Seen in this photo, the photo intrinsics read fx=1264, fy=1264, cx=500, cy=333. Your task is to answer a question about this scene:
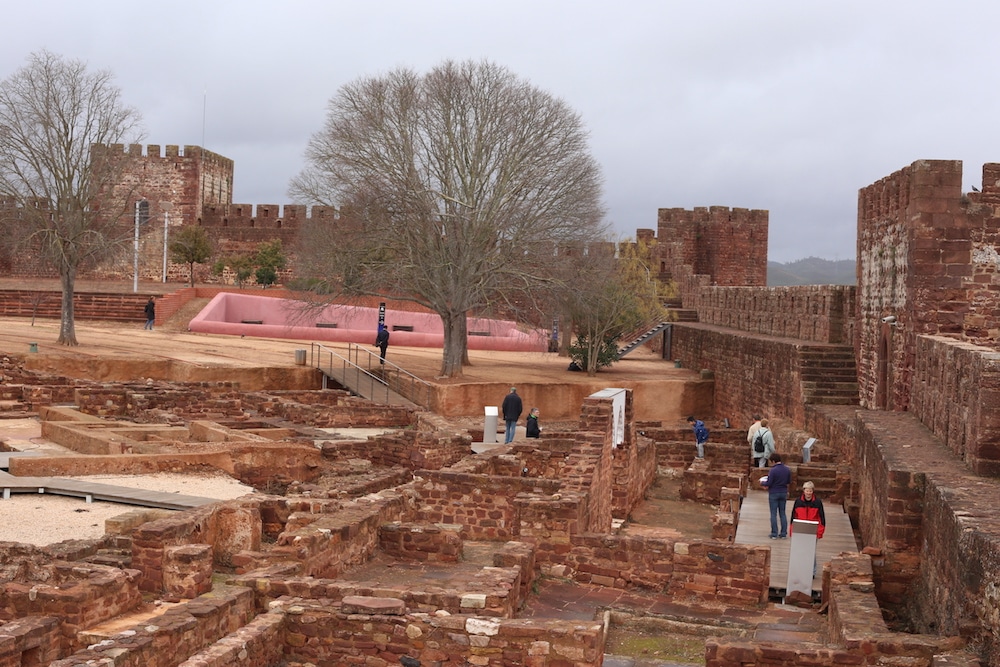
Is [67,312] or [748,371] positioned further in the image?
[67,312]

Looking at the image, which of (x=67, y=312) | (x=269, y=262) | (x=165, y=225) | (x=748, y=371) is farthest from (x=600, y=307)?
(x=165, y=225)

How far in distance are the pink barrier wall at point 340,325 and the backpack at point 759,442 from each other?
15.9 m

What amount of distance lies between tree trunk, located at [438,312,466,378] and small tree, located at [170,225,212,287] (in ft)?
80.6

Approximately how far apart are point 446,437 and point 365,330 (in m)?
18.4

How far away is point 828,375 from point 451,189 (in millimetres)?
9958

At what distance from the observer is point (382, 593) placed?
31.8 feet

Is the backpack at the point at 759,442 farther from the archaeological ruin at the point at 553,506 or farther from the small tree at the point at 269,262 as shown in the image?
the small tree at the point at 269,262

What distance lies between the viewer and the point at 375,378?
2992 cm

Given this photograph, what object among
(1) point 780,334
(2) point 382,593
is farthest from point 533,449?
(1) point 780,334

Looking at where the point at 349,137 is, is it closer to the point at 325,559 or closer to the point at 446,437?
the point at 446,437

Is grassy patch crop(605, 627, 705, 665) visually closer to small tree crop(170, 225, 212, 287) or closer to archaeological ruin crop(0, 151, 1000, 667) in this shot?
archaeological ruin crop(0, 151, 1000, 667)

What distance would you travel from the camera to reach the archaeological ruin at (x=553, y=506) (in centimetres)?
912

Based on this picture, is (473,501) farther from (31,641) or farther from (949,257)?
(949,257)

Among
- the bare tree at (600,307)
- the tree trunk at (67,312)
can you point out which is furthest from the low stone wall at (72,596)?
the tree trunk at (67,312)
